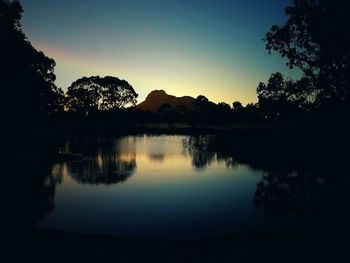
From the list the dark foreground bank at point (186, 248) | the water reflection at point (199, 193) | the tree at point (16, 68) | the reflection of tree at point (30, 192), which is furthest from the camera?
the tree at point (16, 68)

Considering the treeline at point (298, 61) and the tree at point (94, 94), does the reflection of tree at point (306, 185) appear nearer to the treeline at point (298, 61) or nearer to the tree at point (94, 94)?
the treeline at point (298, 61)

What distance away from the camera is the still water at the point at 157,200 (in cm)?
1312

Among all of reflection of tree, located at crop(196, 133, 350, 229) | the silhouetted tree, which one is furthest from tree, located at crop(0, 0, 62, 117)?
the silhouetted tree

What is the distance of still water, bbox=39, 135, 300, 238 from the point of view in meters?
13.1

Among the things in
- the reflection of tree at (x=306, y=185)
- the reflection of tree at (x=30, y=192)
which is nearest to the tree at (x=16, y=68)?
the reflection of tree at (x=30, y=192)

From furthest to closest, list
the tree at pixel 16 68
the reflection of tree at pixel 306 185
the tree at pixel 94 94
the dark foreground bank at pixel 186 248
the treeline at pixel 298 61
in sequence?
the tree at pixel 94 94 < the tree at pixel 16 68 < the treeline at pixel 298 61 < the reflection of tree at pixel 306 185 < the dark foreground bank at pixel 186 248

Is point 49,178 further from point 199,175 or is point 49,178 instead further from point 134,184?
point 199,175

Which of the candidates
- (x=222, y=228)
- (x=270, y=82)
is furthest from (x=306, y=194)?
(x=270, y=82)

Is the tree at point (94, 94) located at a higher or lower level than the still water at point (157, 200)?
higher

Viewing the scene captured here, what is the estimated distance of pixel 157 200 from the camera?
1803cm

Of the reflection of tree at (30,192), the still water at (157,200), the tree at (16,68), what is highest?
the tree at (16,68)

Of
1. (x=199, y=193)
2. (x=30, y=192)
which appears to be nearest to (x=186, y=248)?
(x=199, y=193)

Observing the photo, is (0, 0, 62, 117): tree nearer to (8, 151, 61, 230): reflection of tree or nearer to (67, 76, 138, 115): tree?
(8, 151, 61, 230): reflection of tree

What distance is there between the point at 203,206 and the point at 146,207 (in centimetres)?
325
